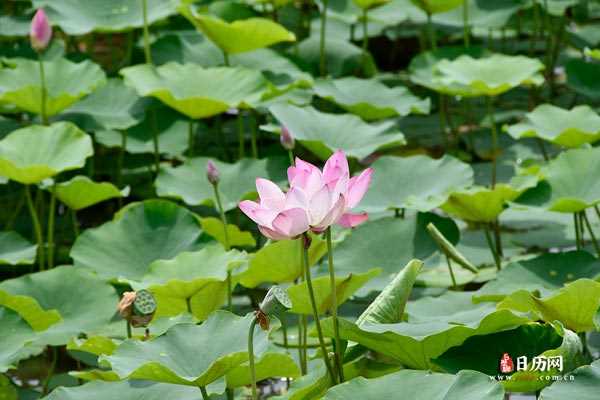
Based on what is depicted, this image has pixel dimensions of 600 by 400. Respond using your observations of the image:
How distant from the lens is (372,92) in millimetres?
3447

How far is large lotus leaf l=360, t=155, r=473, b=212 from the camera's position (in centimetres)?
273

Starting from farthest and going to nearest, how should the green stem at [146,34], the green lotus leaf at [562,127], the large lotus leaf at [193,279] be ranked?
the green stem at [146,34]
the green lotus leaf at [562,127]
the large lotus leaf at [193,279]

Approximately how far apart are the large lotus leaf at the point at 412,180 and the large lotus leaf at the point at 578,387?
1144 mm

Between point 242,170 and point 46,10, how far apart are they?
3.51 feet

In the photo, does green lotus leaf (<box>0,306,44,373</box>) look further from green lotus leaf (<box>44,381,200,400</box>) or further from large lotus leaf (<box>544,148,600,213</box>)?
large lotus leaf (<box>544,148,600,213</box>)

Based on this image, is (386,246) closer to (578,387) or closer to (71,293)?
(71,293)

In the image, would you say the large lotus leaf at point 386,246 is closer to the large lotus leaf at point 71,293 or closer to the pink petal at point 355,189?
the large lotus leaf at point 71,293

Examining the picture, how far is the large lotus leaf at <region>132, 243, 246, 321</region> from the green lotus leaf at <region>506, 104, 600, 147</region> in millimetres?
1067

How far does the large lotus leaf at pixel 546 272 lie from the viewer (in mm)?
2322

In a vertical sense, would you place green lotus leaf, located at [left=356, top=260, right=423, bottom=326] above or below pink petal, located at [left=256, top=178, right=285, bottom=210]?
below

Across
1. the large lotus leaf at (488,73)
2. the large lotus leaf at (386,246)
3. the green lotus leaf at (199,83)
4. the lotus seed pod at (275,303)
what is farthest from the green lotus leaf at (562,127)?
the lotus seed pod at (275,303)

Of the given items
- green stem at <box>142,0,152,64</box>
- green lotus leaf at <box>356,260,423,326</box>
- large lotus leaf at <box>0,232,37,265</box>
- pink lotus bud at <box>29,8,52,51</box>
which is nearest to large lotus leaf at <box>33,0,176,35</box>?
green stem at <box>142,0,152,64</box>

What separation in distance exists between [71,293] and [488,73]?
1579 mm

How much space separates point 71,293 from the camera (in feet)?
7.92
